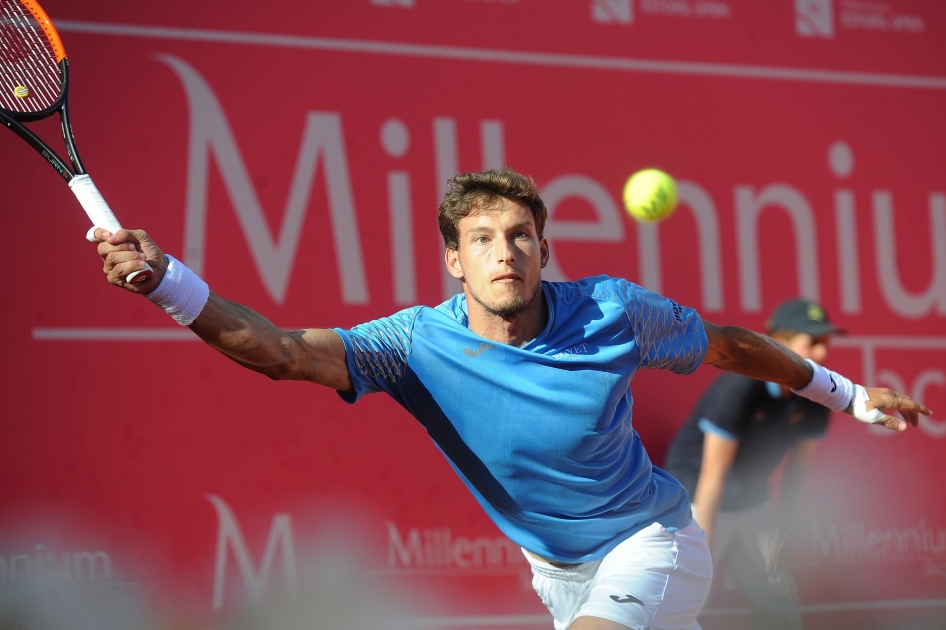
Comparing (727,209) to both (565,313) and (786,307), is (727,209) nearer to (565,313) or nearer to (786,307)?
(786,307)

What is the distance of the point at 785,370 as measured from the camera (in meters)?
3.18

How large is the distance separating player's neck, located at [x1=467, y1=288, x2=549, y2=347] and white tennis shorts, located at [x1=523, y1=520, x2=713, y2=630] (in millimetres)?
649

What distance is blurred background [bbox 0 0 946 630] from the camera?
15.1 ft

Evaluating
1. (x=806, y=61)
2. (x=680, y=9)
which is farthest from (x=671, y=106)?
(x=806, y=61)

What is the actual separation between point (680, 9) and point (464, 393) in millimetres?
3656

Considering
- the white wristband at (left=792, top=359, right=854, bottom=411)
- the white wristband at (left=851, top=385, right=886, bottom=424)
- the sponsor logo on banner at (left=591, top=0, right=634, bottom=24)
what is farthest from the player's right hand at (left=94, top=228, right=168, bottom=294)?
the sponsor logo on banner at (left=591, top=0, right=634, bottom=24)

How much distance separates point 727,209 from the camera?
569 cm

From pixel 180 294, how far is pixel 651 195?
3.16 m

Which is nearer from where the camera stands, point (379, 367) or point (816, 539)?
point (379, 367)

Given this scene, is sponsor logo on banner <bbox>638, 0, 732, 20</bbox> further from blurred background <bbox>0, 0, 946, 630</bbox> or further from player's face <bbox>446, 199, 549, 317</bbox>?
player's face <bbox>446, 199, 549, 317</bbox>

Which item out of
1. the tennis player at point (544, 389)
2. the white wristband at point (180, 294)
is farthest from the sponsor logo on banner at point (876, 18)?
the white wristband at point (180, 294)

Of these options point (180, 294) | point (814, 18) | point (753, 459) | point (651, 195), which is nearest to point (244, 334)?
point (180, 294)

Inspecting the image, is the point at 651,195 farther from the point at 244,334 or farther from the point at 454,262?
the point at 244,334

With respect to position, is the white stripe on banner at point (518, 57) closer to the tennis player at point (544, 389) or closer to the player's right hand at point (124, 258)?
the tennis player at point (544, 389)
